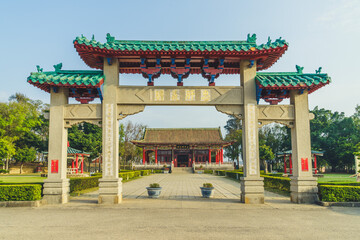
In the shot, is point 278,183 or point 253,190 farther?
point 278,183

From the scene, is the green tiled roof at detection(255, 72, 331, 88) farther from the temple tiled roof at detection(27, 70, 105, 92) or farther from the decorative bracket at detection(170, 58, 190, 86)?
the temple tiled roof at detection(27, 70, 105, 92)

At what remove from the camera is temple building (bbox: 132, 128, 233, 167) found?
137 feet

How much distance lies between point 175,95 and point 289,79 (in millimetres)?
4113

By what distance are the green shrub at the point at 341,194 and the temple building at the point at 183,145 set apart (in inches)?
1215

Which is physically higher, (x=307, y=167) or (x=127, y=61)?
(x=127, y=61)

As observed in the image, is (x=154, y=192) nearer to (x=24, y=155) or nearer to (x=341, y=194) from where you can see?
(x=341, y=194)

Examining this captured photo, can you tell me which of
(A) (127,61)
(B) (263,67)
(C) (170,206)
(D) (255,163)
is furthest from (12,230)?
(B) (263,67)

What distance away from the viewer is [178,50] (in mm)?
9562

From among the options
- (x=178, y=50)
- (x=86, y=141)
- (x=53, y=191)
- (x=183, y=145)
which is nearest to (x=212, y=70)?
(x=178, y=50)

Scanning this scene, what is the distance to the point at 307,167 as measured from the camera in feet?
31.7

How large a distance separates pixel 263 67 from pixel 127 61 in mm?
5375

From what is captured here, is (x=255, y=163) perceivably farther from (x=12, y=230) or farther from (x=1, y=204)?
(x=1, y=204)

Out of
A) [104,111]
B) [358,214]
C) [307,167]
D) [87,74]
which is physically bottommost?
→ [358,214]

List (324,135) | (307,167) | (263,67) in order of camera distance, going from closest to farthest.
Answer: (307,167), (263,67), (324,135)
